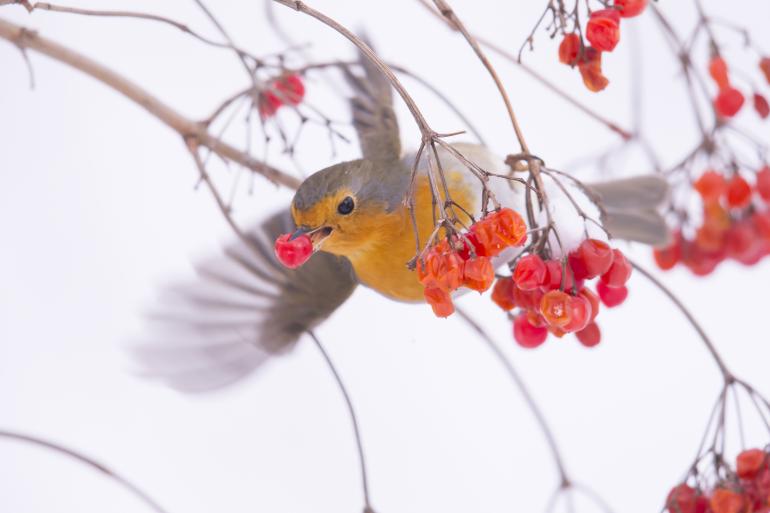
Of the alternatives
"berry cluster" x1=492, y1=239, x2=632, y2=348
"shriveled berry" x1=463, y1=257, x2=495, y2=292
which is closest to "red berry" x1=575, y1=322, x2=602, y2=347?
"berry cluster" x1=492, y1=239, x2=632, y2=348

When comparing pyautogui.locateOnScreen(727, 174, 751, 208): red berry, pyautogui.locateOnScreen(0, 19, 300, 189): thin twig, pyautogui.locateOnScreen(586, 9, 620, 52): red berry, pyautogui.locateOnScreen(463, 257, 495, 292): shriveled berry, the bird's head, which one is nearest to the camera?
pyautogui.locateOnScreen(463, 257, 495, 292): shriveled berry

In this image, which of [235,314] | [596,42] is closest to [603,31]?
[596,42]

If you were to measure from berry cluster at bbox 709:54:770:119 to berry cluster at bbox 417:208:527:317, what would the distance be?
474 millimetres

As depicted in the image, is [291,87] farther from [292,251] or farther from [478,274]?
[478,274]

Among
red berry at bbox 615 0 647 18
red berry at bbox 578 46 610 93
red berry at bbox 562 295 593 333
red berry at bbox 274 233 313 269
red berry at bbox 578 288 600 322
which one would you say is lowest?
red berry at bbox 562 295 593 333

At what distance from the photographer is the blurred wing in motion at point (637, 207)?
1.06 metres

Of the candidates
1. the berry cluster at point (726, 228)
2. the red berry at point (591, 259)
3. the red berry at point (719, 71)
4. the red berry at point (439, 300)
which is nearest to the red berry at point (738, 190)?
the berry cluster at point (726, 228)

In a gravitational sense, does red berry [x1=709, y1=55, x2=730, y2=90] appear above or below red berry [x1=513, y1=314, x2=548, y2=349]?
above

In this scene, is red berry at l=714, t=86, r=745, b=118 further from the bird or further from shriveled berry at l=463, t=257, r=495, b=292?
shriveled berry at l=463, t=257, r=495, b=292

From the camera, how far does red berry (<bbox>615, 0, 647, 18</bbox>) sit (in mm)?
726

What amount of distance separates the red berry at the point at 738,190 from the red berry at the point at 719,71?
0.12 m

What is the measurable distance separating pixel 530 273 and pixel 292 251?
19cm

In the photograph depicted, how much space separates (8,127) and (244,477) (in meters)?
0.63

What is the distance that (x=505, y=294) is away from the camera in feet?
2.42
